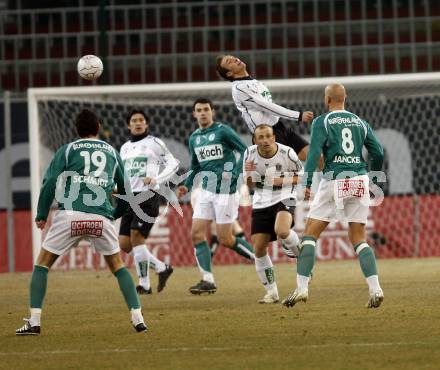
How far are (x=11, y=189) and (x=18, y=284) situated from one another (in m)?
3.81

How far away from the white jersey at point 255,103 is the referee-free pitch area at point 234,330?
2006 millimetres

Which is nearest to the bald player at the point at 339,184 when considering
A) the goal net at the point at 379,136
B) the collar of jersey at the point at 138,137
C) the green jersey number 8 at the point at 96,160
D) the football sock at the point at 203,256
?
the green jersey number 8 at the point at 96,160

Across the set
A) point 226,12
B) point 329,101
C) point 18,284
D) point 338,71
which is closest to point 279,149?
point 329,101

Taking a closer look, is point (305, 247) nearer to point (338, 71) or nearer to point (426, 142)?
point (426, 142)

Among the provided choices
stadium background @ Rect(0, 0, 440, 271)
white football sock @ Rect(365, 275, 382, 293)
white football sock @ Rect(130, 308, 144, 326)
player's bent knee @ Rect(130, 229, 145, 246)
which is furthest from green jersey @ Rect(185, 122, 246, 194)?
stadium background @ Rect(0, 0, 440, 271)

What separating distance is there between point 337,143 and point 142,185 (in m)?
4.47

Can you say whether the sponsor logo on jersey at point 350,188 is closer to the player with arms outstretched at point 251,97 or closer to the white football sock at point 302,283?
the white football sock at point 302,283

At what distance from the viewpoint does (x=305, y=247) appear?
32.8 feet

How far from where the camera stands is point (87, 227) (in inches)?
344

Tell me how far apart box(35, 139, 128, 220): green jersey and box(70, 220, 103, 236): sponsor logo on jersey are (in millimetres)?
94

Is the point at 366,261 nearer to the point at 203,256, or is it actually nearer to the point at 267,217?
the point at 267,217

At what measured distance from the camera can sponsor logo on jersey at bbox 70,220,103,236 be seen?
873 centimetres

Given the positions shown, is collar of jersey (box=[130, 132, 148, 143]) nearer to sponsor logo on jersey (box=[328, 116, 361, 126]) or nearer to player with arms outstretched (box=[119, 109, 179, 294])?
player with arms outstretched (box=[119, 109, 179, 294])

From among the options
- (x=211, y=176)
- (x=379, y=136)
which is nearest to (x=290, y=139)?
(x=211, y=176)
